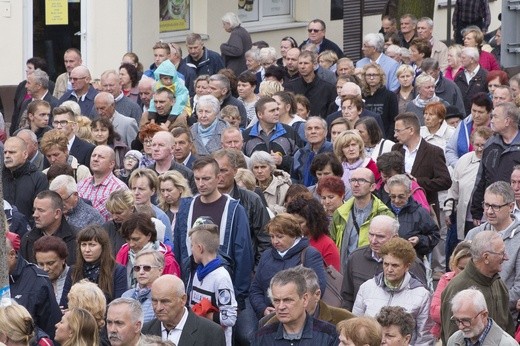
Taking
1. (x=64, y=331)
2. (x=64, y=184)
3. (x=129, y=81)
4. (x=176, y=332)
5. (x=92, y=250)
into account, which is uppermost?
(x=129, y=81)

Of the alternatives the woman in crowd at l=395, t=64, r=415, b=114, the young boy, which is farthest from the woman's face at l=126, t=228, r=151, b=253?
the woman in crowd at l=395, t=64, r=415, b=114

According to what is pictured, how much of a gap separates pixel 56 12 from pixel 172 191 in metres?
10.9

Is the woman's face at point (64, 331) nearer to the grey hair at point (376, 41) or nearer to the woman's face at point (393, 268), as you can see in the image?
the woman's face at point (393, 268)

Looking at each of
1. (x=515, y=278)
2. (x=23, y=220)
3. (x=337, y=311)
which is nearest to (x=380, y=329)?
(x=337, y=311)

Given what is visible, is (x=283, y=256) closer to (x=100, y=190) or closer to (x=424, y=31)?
(x=100, y=190)

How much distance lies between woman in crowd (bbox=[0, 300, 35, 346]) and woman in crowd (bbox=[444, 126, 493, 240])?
622 cm

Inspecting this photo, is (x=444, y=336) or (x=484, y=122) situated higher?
(x=484, y=122)

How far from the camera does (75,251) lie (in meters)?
12.4

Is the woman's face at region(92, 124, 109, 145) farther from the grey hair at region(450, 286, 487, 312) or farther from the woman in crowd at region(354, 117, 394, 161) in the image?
the grey hair at region(450, 286, 487, 312)

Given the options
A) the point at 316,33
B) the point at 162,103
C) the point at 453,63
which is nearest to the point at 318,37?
the point at 316,33

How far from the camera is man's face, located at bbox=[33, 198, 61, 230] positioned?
40.9 feet

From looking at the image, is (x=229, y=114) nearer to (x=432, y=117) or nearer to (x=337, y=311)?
(x=432, y=117)

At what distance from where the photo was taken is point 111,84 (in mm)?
18203

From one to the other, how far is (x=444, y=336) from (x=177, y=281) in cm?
197
